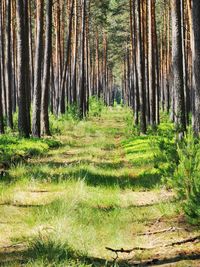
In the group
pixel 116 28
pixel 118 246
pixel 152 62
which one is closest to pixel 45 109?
pixel 152 62

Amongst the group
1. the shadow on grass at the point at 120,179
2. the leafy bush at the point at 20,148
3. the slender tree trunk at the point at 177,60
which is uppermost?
the slender tree trunk at the point at 177,60

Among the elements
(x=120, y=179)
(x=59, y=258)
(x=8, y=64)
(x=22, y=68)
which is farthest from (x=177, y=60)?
(x=8, y=64)

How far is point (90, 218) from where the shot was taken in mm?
6094

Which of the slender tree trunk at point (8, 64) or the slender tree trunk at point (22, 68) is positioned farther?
the slender tree trunk at point (8, 64)

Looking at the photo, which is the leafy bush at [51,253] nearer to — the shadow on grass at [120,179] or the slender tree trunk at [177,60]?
the shadow on grass at [120,179]

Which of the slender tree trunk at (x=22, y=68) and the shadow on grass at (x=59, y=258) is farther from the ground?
the slender tree trunk at (x=22, y=68)

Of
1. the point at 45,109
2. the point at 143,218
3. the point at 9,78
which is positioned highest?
the point at 9,78

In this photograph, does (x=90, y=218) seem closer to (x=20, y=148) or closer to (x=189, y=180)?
(x=189, y=180)

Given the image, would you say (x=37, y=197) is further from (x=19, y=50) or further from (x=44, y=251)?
(x=19, y=50)

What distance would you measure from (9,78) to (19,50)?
7156 mm

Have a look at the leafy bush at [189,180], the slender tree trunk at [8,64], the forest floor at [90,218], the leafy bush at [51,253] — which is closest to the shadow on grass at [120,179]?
the forest floor at [90,218]

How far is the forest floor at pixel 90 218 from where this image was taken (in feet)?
15.2

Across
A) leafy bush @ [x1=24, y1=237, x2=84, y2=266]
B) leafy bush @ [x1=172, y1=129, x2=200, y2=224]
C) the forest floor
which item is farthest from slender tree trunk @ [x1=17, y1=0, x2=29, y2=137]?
leafy bush @ [x1=24, y1=237, x2=84, y2=266]

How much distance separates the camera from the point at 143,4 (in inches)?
972
